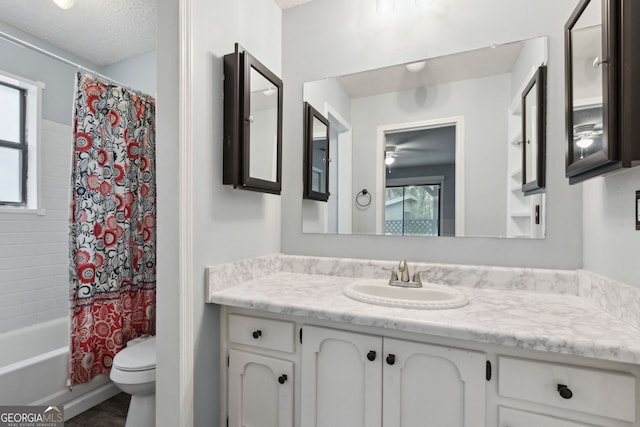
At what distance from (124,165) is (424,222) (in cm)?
192

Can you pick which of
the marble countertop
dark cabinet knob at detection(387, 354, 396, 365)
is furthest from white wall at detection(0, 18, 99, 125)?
dark cabinet knob at detection(387, 354, 396, 365)

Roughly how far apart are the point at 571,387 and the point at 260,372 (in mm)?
1073

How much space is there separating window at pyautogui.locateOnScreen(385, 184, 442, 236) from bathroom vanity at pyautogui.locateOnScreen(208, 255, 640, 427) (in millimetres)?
238

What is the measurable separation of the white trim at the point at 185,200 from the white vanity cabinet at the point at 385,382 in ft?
1.57

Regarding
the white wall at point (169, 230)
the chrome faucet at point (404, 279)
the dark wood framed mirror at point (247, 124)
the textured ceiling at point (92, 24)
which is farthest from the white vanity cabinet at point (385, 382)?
the textured ceiling at point (92, 24)

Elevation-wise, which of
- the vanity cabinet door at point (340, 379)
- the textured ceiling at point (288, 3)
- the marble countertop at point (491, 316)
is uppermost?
the textured ceiling at point (288, 3)

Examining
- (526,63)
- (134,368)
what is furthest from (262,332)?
(526,63)

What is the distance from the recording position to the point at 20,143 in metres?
2.45

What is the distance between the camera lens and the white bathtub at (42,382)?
1.67m

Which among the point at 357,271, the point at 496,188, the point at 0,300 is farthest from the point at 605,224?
the point at 0,300

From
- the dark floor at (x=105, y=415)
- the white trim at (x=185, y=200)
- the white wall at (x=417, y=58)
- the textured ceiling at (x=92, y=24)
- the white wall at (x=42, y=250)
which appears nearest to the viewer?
the white trim at (x=185, y=200)

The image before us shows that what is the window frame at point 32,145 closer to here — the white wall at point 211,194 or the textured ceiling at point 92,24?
the textured ceiling at point 92,24

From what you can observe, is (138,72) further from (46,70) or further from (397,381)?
(397,381)

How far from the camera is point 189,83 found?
47.8 inches
